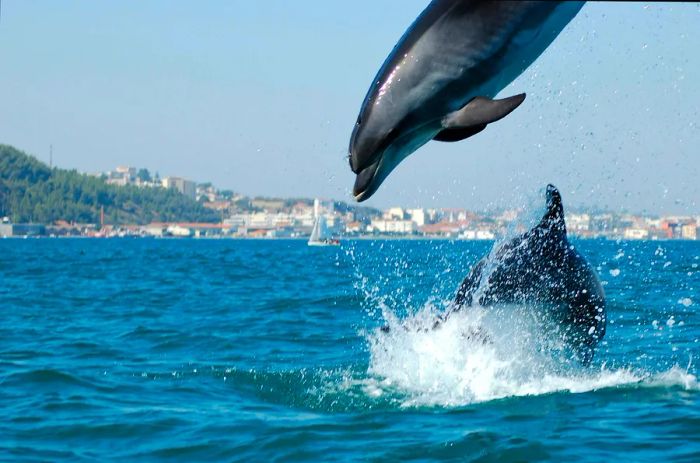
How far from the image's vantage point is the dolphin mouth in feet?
18.0

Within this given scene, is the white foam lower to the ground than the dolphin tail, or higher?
lower

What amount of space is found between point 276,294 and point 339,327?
10.7 meters

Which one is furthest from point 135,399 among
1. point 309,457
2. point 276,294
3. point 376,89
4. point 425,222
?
point 425,222

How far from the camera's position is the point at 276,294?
30.7 metres

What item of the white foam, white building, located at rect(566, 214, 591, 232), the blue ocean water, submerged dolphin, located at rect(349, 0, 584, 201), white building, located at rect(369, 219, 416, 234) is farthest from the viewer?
white building, located at rect(369, 219, 416, 234)

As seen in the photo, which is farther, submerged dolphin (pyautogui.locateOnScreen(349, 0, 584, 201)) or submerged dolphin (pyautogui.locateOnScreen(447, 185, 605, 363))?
submerged dolphin (pyautogui.locateOnScreen(447, 185, 605, 363))

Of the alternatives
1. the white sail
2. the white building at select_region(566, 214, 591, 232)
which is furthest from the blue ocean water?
the white sail

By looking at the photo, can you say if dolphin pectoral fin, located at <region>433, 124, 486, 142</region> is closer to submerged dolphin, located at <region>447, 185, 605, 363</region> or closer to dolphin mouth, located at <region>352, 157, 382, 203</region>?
dolphin mouth, located at <region>352, 157, 382, 203</region>

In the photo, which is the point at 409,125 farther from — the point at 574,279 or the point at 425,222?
the point at 425,222

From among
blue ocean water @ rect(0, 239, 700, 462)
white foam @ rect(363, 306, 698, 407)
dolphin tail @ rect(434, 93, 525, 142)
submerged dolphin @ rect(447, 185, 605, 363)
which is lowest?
blue ocean water @ rect(0, 239, 700, 462)

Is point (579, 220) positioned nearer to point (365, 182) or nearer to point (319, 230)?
point (365, 182)

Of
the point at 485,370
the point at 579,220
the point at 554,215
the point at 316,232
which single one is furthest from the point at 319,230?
the point at 554,215

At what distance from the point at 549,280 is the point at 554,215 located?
2.28 ft

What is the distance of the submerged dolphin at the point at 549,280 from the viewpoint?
1167 centimetres
